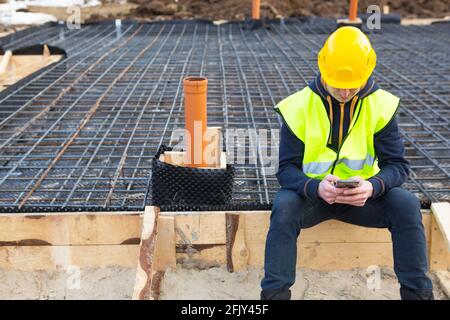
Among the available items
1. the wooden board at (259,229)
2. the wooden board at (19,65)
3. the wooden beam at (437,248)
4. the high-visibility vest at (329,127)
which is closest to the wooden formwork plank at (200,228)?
the wooden board at (259,229)

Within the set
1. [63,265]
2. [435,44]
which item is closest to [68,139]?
[63,265]

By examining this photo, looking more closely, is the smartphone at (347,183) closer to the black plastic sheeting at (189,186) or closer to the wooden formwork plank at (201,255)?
the black plastic sheeting at (189,186)

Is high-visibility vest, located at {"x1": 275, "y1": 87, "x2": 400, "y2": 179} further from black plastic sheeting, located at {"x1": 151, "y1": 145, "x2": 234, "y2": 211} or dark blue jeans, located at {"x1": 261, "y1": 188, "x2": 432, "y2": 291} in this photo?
black plastic sheeting, located at {"x1": 151, "y1": 145, "x2": 234, "y2": 211}

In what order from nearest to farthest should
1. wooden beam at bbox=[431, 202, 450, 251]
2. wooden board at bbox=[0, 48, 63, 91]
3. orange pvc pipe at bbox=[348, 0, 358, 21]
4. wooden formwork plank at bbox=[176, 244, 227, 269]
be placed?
wooden beam at bbox=[431, 202, 450, 251] < wooden formwork plank at bbox=[176, 244, 227, 269] < wooden board at bbox=[0, 48, 63, 91] < orange pvc pipe at bbox=[348, 0, 358, 21]

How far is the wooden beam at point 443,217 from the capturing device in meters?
2.58

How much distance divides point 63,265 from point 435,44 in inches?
268

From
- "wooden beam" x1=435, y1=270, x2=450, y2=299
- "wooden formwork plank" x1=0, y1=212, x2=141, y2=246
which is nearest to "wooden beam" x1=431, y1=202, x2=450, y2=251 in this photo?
"wooden beam" x1=435, y1=270, x2=450, y2=299

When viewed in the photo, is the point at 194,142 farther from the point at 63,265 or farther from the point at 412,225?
the point at 412,225

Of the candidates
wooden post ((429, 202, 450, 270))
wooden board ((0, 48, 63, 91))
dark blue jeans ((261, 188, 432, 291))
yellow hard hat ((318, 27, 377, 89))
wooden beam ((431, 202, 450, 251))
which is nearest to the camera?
dark blue jeans ((261, 188, 432, 291))

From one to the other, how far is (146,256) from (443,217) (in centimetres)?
145

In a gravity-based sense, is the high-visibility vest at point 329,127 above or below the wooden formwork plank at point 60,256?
above

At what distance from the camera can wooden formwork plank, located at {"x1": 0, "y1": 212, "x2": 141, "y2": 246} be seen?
275cm

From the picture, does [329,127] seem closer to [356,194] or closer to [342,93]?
[342,93]

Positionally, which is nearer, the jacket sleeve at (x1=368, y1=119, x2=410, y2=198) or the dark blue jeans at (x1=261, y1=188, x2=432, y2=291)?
the dark blue jeans at (x1=261, y1=188, x2=432, y2=291)
